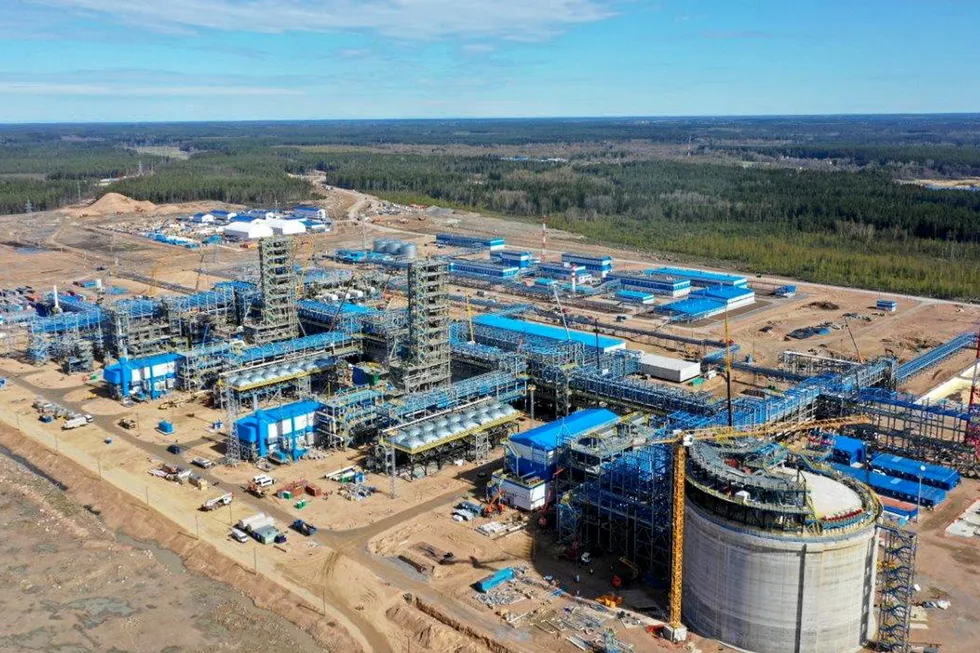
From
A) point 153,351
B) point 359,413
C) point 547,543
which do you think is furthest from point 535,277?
point 547,543

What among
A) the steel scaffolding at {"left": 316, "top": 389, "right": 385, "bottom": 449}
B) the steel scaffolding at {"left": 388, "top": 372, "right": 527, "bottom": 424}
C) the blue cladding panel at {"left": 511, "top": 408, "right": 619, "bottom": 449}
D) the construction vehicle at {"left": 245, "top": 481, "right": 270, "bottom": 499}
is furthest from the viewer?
the steel scaffolding at {"left": 316, "top": 389, "right": 385, "bottom": 449}

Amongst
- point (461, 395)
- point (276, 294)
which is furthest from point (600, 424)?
point (276, 294)

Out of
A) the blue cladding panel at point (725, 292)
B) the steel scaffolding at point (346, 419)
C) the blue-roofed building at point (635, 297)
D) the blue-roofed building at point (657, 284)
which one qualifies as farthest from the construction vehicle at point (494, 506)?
the blue-roofed building at point (657, 284)

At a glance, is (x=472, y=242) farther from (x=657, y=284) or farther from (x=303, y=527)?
(x=303, y=527)

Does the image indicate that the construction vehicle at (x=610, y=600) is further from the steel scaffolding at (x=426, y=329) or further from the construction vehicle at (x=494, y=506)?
the steel scaffolding at (x=426, y=329)

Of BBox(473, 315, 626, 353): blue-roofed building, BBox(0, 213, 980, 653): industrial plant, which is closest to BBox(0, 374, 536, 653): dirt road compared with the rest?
BBox(0, 213, 980, 653): industrial plant

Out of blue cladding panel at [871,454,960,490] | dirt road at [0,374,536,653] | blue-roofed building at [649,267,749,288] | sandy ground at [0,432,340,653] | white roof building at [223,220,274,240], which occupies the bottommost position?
sandy ground at [0,432,340,653]

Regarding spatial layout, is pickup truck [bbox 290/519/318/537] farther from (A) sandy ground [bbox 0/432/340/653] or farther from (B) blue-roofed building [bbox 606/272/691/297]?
(B) blue-roofed building [bbox 606/272/691/297]
